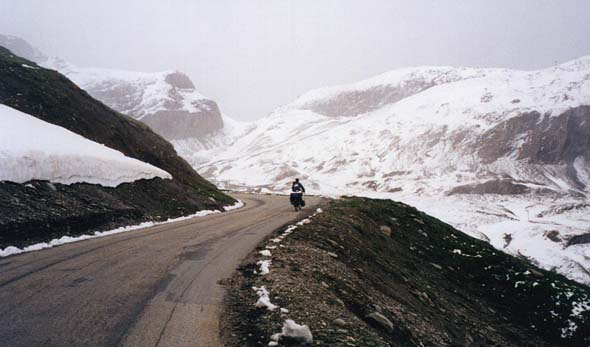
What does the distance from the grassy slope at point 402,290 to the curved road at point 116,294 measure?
27.1 inches

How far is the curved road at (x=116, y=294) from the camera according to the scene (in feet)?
17.7

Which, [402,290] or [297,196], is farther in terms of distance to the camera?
[297,196]

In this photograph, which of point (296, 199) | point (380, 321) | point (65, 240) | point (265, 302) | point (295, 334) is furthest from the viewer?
point (296, 199)

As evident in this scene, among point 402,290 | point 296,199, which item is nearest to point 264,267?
point 402,290

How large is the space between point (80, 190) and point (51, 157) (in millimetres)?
1796

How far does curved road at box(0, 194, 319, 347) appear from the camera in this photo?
5383mm

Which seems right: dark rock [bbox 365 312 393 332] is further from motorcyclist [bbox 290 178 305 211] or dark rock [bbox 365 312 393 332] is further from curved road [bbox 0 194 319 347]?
motorcyclist [bbox 290 178 305 211]

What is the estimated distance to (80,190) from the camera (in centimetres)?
1580

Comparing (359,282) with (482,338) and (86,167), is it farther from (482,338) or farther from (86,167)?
(86,167)

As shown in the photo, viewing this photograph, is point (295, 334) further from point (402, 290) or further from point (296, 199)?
point (296, 199)

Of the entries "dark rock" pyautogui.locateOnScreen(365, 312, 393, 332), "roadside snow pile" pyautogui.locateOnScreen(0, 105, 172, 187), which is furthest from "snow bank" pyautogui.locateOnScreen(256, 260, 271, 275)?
"roadside snow pile" pyautogui.locateOnScreen(0, 105, 172, 187)

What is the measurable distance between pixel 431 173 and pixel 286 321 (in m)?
204

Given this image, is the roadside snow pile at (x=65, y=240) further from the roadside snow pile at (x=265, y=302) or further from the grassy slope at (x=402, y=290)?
the roadside snow pile at (x=265, y=302)

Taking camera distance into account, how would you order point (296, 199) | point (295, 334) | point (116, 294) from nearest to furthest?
1. point (295, 334)
2. point (116, 294)
3. point (296, 199)
